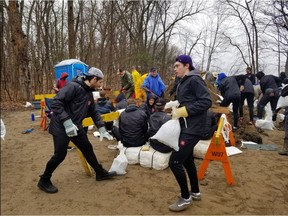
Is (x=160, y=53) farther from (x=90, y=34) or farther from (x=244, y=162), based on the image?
(x=244, y=162)

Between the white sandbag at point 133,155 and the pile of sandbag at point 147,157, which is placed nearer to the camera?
the pile of sandbag at point 147,157

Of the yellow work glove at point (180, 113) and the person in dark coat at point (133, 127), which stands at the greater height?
the yellow work glove at point (180, 113)

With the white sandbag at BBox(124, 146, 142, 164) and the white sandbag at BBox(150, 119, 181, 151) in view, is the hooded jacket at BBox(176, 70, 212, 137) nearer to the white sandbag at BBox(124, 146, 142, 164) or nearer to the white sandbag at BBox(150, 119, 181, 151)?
the white sandbag at BBox(150, 119, 181, 151)

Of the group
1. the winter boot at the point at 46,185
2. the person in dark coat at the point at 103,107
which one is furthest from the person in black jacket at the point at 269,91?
the winter boot at the point at 46,185

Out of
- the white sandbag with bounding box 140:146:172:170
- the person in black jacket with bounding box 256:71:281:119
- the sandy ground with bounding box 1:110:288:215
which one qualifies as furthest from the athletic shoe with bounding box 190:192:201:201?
the person in black jacket with bounding box 256:71:281:119

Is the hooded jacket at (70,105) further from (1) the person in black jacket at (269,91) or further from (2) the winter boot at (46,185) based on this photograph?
(1) the person in black jacket at (269,91)

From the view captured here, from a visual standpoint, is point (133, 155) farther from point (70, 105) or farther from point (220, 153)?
point (70, 105)

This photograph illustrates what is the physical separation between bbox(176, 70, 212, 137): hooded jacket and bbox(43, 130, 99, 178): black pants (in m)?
1.49

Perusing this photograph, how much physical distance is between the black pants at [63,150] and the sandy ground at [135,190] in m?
0.34

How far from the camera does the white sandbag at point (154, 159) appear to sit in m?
4.71

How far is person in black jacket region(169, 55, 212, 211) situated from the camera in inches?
121

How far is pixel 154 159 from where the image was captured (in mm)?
4766

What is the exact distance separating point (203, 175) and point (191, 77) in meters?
1.95

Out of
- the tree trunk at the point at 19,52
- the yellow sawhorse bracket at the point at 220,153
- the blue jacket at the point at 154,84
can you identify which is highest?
the tree trunk at the point at 19,52
